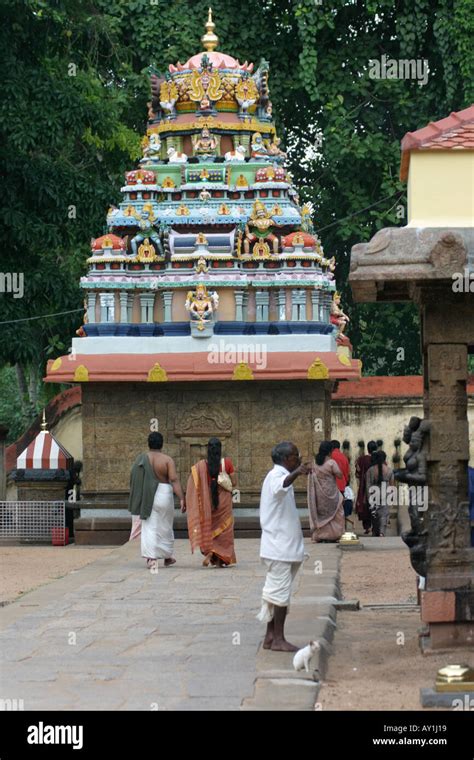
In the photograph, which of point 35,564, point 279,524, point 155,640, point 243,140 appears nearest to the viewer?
point 279,524

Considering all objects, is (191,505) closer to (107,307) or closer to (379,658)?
(379,658)

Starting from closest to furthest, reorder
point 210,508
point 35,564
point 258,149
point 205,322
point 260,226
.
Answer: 1. point 210,508
2. point 35,564
3. point 205,322
4. point 260,226
5. point 258,149

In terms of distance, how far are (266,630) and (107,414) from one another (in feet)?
40.3

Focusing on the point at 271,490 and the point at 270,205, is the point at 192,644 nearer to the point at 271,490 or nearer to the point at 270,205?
the point at 271,490

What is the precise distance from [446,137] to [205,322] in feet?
42.1

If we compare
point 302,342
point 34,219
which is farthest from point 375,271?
point 34,219

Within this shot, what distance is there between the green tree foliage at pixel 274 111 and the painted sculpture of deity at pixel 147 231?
2.11m

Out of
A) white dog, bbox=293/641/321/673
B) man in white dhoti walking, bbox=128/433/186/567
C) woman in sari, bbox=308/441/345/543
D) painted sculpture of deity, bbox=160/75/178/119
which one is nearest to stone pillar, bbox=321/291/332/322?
woman in sari, bbox=308/441/345/543

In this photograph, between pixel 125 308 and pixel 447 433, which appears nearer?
pixel 447 433

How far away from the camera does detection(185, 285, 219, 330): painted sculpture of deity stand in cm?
2350

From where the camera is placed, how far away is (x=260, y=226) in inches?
960

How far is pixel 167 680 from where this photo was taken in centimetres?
967

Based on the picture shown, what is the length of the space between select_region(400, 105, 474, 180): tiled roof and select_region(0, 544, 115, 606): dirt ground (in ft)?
19.8

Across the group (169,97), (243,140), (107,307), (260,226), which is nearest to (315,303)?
(260,226)
